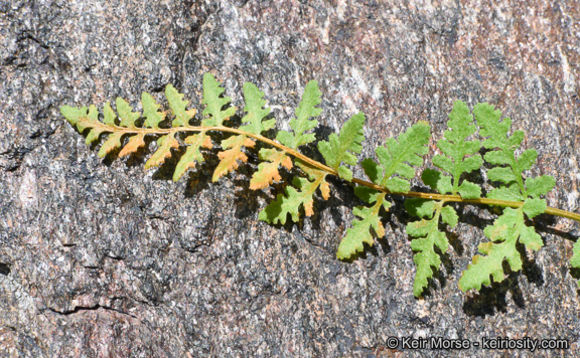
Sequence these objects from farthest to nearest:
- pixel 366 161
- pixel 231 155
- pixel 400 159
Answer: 1. pixel 366 161
2. pixel 400 159
3. pixel 231 155

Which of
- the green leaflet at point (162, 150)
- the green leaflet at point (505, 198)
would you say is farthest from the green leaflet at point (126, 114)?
the green leaflet at point (505, 198)

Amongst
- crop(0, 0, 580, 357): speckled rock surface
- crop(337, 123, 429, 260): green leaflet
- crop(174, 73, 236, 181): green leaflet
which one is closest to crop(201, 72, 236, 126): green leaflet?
crop(174, 73, 236, 181): green leaflet

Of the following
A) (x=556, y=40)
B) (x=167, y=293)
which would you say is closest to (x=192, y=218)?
(x=167, y=293)

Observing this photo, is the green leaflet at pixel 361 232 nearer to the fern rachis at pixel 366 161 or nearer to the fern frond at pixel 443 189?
the fern rachis at pixel 366 161

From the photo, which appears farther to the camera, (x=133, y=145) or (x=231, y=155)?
(x=133, y=145)

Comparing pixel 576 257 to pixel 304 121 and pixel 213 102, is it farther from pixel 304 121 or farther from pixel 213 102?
pixel 213 102

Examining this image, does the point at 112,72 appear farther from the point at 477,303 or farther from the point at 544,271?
the point at 544,271

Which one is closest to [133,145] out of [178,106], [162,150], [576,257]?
[162,150]

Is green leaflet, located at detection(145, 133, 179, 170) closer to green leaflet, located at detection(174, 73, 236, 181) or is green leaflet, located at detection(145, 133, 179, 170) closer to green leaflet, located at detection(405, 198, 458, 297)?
green leaflet, located at detection(174, 73, 236, 181)
